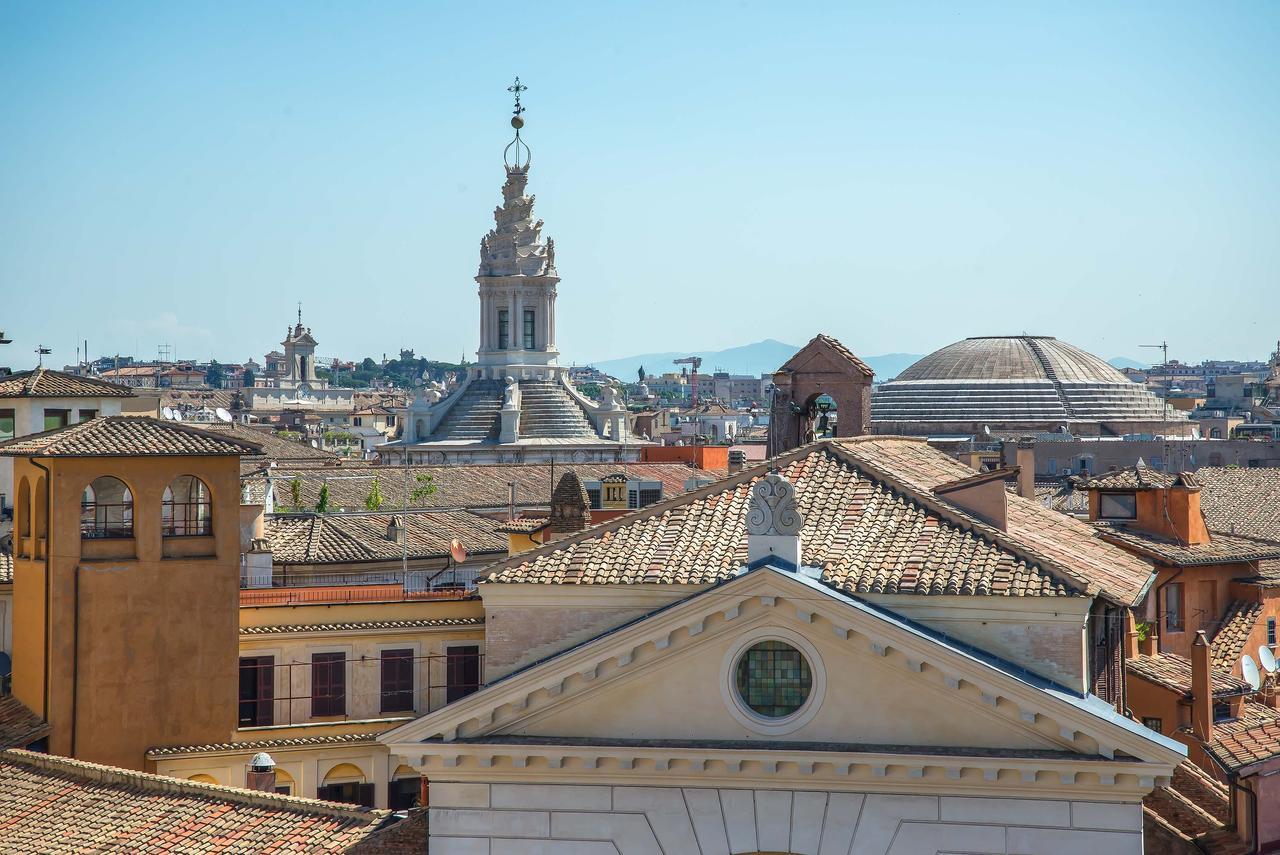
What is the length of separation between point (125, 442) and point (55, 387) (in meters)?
12.7

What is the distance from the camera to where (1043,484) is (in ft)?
Result: 192

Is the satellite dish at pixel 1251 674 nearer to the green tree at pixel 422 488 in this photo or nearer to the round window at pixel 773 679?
the round window at pixel 773 679

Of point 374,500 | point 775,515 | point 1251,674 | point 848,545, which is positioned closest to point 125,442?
point 848,545

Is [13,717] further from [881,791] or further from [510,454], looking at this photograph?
[510,454]

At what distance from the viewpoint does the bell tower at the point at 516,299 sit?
10888 centimetres

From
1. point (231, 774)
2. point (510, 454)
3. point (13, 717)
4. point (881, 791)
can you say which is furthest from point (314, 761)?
point (510, 454)

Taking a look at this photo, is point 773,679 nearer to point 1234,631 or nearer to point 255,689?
point 255,689

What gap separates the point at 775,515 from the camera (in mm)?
18516

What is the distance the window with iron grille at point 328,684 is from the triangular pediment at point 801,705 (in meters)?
10.4

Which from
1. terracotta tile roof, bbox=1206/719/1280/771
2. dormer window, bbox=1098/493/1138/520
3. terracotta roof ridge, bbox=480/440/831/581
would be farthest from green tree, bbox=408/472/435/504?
terracotta tile roof, bbox=1206/719/1280/771

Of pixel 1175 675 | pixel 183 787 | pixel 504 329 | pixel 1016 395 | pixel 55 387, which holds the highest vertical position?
pixel 504 329

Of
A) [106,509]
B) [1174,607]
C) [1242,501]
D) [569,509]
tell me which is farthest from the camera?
[1242,501]

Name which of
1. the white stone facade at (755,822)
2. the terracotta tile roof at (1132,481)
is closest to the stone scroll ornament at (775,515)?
the white stone facade at (755,822)

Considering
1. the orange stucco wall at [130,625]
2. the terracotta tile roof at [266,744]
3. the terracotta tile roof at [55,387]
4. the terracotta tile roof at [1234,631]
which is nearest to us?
the orange stucco wall at [130,625]
